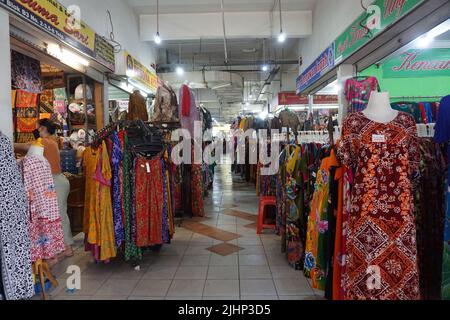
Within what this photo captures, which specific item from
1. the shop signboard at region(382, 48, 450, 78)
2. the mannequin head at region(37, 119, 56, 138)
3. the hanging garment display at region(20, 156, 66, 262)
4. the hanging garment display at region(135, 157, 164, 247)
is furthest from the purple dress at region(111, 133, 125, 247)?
the shop signboard at region(382, 48, 450, 78)

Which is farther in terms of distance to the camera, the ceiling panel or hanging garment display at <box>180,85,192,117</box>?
the ceiling panel

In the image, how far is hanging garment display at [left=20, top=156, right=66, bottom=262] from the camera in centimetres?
266

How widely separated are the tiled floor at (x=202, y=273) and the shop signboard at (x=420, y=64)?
4.27m

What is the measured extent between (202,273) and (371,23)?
364 centimetres

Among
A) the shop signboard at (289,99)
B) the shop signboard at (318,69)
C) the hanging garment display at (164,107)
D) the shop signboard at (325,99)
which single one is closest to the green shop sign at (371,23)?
the shop signboard at (318,69)

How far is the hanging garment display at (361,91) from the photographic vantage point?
3.26 m

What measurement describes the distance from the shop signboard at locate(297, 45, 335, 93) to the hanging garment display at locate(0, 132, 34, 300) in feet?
16.9

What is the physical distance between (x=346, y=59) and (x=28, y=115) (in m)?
5.04

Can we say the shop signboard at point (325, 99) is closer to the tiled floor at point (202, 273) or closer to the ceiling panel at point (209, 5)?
the ceiling panel at point (209, 5)

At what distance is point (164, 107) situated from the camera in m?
5.11

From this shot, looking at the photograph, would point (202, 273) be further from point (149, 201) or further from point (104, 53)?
point (104, 53)

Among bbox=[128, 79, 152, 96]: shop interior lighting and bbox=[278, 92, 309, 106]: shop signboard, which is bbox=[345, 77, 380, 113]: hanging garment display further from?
bbox=[278, 92, 309, 106]: shop signboard

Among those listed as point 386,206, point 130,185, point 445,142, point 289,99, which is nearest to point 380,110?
point 445,142
